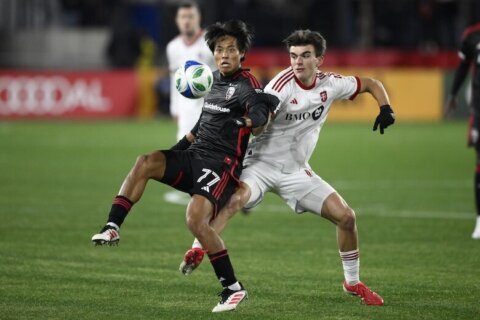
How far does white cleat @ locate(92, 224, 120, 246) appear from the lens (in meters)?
7.34

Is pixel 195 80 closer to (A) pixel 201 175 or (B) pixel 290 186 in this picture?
(A) pixel 201 175

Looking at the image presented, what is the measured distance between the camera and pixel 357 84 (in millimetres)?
8469

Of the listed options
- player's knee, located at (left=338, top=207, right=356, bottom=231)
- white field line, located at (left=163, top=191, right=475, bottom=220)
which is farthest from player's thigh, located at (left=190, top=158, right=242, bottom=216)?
white field line, located at (left=163, top=191, right=475, bottom=220)

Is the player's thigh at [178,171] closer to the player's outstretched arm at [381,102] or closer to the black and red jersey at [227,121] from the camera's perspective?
the black and red jersey at [227,121]

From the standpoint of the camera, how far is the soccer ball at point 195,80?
26.5ft

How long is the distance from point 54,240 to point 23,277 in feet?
7.41

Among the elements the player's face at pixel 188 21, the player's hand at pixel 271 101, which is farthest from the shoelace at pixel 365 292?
the player's face at pixel 188 21

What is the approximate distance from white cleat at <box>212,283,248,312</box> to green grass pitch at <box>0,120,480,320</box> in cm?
7

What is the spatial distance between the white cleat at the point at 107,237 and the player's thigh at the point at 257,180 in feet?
3.73

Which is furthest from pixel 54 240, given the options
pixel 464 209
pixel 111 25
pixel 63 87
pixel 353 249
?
pixel 111 25

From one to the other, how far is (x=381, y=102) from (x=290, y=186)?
966mm

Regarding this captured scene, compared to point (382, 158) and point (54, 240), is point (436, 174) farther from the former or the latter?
point (54, 240)

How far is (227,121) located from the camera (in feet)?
26.0

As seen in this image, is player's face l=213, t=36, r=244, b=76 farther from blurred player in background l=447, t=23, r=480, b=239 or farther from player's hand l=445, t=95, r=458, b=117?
player's hand l=445, t=95, r=458, b=117
